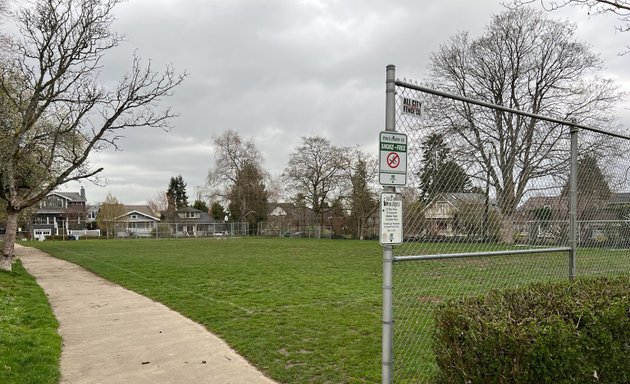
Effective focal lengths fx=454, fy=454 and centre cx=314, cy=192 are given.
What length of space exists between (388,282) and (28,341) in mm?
5173

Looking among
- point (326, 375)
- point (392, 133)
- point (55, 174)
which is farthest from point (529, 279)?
point (55, 174)

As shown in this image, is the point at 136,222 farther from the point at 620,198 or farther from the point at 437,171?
the point at 437,171

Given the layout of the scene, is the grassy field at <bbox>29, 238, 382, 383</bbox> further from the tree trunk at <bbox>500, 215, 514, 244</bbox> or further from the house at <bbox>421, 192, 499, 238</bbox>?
the tree trunk at <bbox>500, 215, 514, 244</bbox>

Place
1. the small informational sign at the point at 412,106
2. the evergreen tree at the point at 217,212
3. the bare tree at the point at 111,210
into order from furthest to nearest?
the evergreen tree at the point at 217,212 < the bare tree at the point at 111,210 < the small informational sign at the point at 412,106

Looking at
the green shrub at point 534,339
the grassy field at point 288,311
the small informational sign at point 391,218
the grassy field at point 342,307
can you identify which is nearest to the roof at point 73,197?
the grassy field at point 288,311

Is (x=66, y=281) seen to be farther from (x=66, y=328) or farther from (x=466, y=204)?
(x=466, y=204)

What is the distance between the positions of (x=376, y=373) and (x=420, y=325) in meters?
1.86

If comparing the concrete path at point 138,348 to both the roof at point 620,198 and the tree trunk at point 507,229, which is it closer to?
the tree trunk at point 507,229

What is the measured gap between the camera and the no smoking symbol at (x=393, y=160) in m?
3.17

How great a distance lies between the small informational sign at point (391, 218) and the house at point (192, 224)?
59.0m

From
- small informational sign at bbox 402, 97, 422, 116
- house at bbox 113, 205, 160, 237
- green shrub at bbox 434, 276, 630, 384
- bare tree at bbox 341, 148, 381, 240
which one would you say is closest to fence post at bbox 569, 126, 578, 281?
green shrub at bbox 434, 276, 630, 384

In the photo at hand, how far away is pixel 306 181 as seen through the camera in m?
55.0

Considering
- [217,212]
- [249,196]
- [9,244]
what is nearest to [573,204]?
[9,244]

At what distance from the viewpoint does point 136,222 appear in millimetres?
75938
